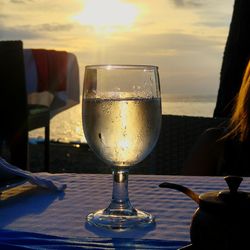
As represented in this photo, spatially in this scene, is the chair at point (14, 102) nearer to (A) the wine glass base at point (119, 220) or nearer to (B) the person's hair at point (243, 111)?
(B) the person's hair at point (243, 111)

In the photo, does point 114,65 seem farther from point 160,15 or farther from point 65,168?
point 160,15

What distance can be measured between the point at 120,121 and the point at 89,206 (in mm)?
157

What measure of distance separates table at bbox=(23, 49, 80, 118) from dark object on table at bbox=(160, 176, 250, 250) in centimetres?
444

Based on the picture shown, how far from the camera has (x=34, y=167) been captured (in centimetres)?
548

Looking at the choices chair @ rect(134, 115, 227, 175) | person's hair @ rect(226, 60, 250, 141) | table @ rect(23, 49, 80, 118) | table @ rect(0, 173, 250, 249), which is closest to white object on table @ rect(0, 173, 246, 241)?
table @ rect(0, 173, 250, 249)

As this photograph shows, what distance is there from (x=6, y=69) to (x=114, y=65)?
Answer: 3.27 meters

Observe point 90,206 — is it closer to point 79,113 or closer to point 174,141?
point 79,113

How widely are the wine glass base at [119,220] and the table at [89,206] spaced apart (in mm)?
11

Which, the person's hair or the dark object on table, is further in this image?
the person's hair

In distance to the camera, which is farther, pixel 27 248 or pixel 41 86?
pixel 41 86

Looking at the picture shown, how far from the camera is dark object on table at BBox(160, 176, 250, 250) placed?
0.58 meters

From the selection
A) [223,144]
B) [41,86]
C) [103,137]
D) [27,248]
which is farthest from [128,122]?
[41,86]

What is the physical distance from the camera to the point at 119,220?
0.75 meters

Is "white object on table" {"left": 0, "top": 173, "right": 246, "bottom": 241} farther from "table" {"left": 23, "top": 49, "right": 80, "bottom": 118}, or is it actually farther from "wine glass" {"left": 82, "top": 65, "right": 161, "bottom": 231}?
"table" {"left": 23, "top": 49, "right": 80, "bottom": 118}
